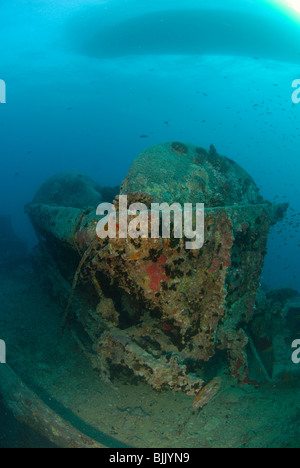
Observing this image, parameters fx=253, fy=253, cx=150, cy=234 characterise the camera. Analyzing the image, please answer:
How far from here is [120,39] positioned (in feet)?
88.5

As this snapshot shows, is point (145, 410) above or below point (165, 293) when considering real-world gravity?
below

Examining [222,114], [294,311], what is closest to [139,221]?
[294,311]

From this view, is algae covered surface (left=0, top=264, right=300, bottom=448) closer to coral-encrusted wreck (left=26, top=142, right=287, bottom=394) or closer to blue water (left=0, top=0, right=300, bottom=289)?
coral-encrusted wreck (left=26, top=142, right=287, bottom=394)

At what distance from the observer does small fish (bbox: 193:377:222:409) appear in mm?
3744

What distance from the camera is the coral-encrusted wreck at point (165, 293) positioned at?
3.81m

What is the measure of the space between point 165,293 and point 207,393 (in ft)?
5.31

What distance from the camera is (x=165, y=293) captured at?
151 inches

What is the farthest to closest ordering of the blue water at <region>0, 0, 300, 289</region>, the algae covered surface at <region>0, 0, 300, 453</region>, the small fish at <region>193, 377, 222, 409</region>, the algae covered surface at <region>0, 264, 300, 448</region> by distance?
the blue water at <region>0, 0, 300, 289</region> < the small fish at <region>193, 377, 222, 409</region> < the algae covered surface at <region>0, 0, 300, 453</region> < the algae covered surface at <region>0, 264, 300, 448</region>

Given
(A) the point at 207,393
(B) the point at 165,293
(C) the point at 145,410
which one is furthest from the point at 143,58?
(C) the point at 145,410

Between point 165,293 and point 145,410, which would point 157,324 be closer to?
point 165,293

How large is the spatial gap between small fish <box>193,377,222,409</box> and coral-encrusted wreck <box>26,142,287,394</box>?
4.6 inches

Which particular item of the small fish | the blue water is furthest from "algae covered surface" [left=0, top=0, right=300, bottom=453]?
the blue water
